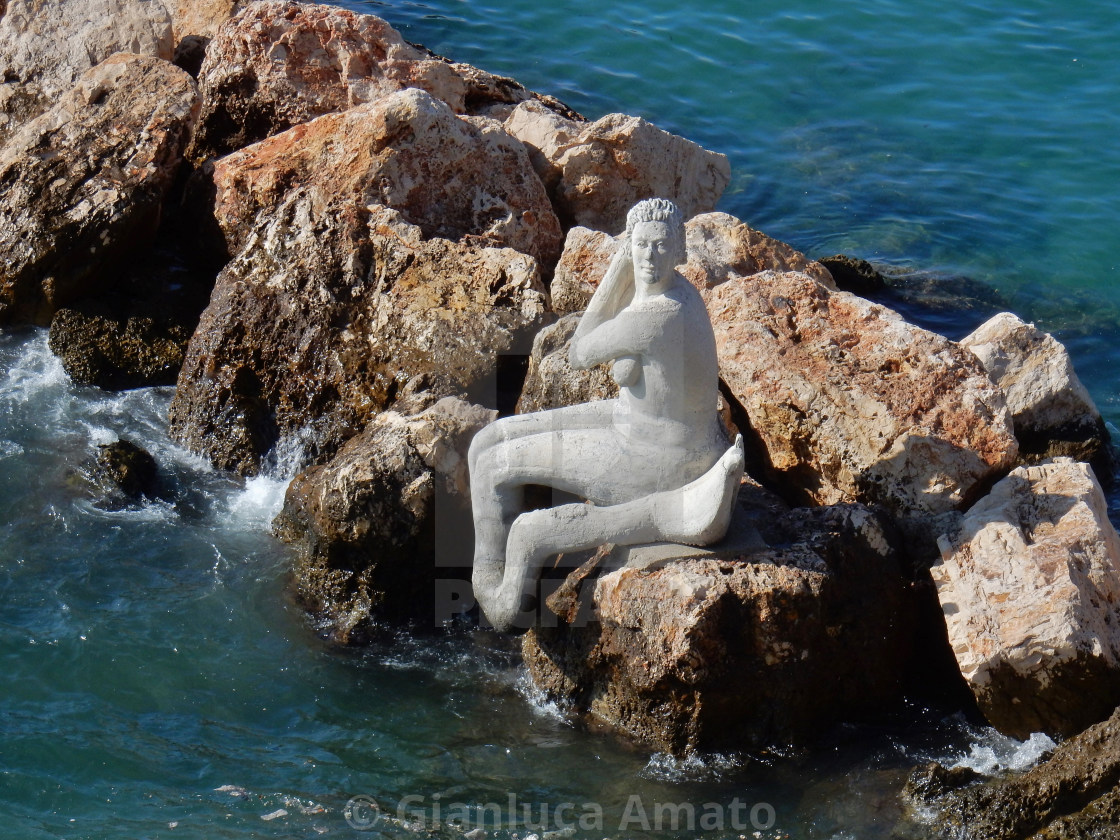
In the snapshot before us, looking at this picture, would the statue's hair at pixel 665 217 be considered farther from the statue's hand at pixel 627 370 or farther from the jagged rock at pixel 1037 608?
the jagged rock at pixel 1037 608

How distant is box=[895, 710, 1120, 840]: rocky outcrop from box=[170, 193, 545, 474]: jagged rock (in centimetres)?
361

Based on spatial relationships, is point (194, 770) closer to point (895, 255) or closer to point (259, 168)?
point (259, 168)

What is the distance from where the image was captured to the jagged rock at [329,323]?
796 cm

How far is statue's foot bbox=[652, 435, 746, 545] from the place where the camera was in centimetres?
582

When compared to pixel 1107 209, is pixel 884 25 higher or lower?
higher

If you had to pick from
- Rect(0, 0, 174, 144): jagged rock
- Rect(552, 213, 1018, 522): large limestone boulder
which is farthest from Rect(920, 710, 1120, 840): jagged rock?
Rect(0, 0, 174, 144): jagged rock

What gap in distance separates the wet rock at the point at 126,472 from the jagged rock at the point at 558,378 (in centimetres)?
246

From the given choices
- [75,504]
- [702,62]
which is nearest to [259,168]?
[75,504]

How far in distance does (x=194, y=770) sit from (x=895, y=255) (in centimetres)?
854

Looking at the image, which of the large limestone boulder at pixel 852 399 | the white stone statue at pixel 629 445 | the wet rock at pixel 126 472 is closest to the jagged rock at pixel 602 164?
the large limestone boulder at pixel 852 399

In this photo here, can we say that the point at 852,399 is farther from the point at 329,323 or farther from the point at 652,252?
the point at 329,323

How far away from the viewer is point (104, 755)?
622cm

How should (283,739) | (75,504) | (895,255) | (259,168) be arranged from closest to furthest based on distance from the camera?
(283,739), (75,504), (259,168), (895,255)

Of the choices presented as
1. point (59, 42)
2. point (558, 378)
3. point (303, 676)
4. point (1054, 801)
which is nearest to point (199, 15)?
point (59, 42)
